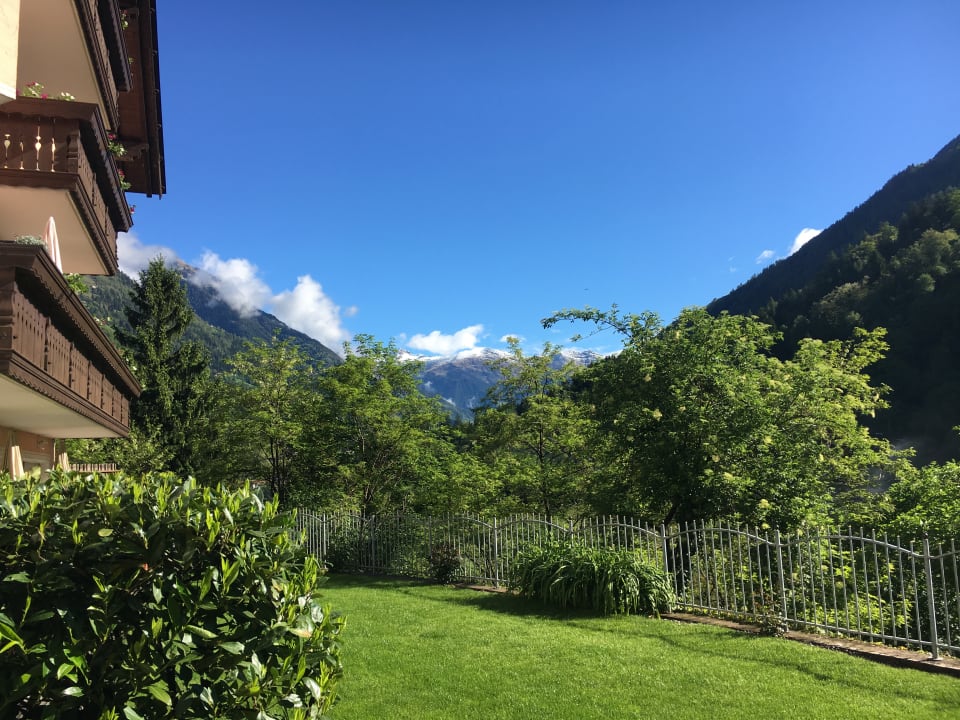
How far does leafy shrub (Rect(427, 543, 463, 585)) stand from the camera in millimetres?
12938

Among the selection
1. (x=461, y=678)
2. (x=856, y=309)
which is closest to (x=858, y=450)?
(x=461, y=678)

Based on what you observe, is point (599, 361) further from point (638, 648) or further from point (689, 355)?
point (638, 648)

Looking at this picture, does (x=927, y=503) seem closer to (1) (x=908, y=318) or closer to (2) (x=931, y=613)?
(2) (x=931, y=613)

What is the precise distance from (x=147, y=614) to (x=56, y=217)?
6399mm

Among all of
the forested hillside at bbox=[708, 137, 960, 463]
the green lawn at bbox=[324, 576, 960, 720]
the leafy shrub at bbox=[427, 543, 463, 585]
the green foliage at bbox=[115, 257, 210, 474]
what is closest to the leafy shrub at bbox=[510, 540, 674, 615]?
the green lawn at bbox=[324, 576, 960, 720]

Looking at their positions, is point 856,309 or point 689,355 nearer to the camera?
point 689,355

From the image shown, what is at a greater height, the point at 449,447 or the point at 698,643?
the point at 449,447

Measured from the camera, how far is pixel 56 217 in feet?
24.1

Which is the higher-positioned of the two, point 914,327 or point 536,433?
point 914,327

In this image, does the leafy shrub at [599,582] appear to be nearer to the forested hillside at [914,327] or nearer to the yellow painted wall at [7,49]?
the yellow painted wall at [7,49]

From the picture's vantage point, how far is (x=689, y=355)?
12.6m

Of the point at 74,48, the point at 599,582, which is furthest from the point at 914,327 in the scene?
the point at 74,48

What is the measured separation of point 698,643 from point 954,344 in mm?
51892

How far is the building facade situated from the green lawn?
13.5ft
